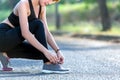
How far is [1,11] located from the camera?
47719 millimetres

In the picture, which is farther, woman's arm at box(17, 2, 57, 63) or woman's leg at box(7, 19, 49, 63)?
woman's leg at box(7, 19, 49, 63)

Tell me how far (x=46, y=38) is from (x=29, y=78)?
1.05 m

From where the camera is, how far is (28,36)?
8.75 metres

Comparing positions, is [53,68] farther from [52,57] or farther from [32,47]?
[32,47]

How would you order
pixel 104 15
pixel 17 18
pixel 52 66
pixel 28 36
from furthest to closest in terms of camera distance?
pixel 104 15, pixel 17 18, pixel 52 66, pixel 28 36

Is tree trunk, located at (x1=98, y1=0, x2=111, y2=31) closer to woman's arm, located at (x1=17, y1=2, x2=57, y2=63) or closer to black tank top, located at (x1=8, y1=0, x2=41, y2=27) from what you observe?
black tank top, located at (x1=8, y1=0, x2=41, y2=27)

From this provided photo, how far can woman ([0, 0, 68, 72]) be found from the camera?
8.74m

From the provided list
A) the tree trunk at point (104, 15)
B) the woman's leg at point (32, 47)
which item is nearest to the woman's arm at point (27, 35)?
the woman's leg at point (32, 47)

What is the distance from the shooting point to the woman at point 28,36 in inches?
344

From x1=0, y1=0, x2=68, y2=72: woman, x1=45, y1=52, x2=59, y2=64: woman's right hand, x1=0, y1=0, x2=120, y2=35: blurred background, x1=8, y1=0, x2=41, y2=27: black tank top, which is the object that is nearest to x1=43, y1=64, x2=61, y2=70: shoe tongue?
x1=0, y1=0, x2=68, y2=72: woman

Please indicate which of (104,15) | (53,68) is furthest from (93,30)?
(53,68)

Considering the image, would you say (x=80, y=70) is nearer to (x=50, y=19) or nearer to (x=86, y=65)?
(x=86, y=65)

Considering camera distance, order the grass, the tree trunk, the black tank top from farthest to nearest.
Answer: the tree trunk < the grass < the black tank top

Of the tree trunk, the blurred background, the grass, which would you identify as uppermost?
the tree trunk
